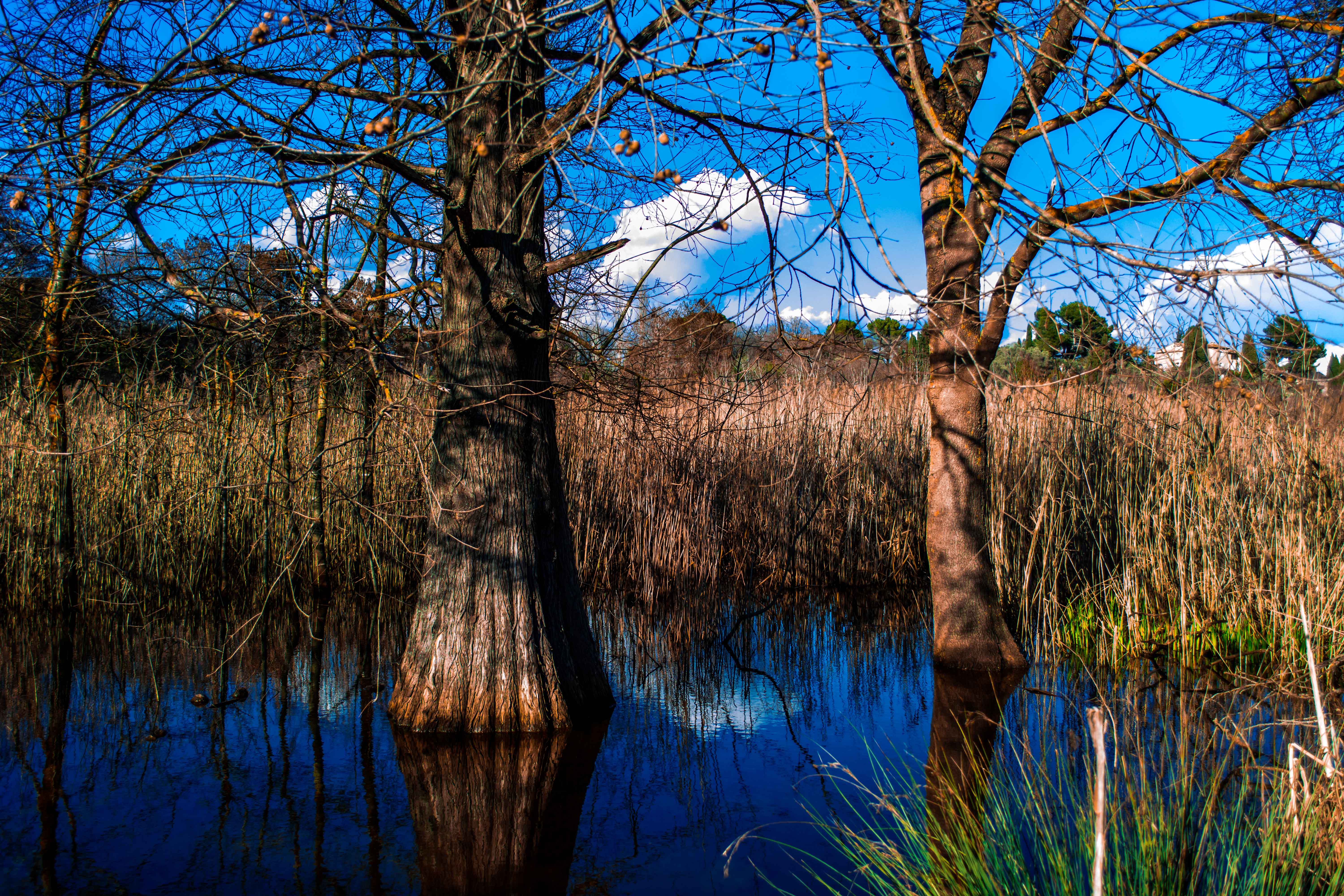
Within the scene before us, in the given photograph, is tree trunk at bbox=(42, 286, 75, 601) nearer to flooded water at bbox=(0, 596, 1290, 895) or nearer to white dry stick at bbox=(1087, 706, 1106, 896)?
flooded water at bbox=(0, 596, 1290, 895)

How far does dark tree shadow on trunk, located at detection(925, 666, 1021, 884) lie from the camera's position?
6.48ft

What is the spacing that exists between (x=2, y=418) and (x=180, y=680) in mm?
3423

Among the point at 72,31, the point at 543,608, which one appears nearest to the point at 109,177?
the point at 72,31

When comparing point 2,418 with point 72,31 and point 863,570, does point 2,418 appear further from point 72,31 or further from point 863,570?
point 863,570

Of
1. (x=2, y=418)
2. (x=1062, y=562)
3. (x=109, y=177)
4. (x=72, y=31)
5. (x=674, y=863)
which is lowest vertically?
(x=674, y=863)

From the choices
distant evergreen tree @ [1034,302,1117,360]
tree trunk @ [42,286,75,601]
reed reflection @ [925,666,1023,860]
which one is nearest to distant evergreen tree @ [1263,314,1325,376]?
distant evergreen tree @ [1034,302,1117,360]

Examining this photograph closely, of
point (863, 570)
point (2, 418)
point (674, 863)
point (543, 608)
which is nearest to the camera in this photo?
point (674, 863)

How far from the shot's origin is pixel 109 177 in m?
2.56

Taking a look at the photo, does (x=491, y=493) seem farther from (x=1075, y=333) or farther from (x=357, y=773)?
(x=1075, y=333)

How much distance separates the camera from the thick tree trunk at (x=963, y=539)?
4094 millimetres

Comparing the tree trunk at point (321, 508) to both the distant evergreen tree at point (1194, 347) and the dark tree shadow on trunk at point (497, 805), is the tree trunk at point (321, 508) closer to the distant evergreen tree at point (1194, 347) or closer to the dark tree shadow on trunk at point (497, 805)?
the dark tree shadow on trunk at point (497, 805)

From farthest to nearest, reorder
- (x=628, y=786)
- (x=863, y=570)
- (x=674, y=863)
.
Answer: (x=863, y=570) < (x=628, y=786) < (x=674, y=863)

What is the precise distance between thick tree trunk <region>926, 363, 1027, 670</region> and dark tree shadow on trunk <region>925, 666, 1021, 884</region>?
0.12 m

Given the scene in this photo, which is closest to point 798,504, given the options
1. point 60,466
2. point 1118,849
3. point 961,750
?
point 961,750
